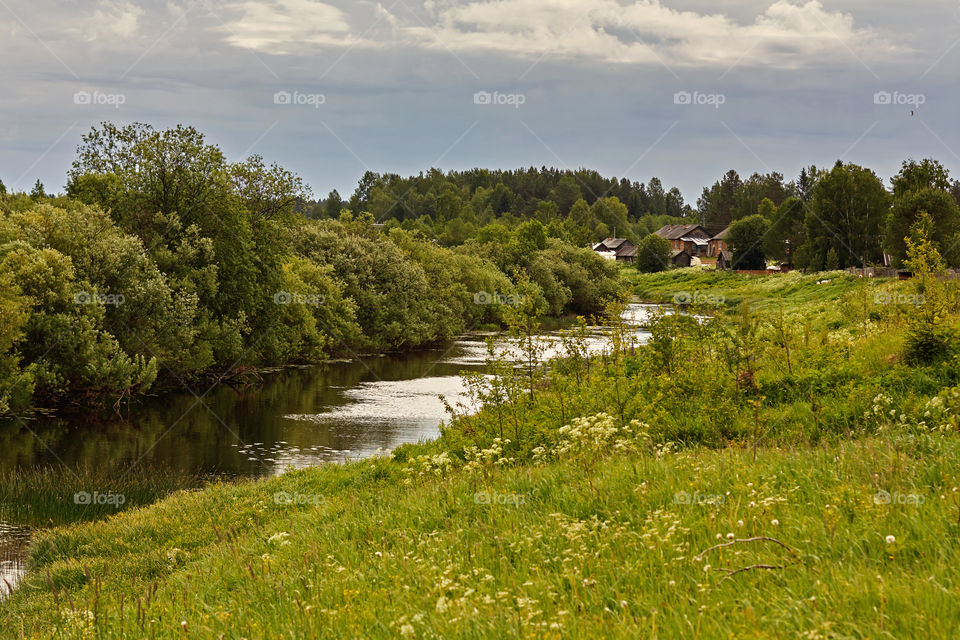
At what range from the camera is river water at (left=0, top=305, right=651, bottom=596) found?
26594 mm

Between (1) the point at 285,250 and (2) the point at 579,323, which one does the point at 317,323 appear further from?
(2) the point at 579,323

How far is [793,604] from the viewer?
15.3 feet

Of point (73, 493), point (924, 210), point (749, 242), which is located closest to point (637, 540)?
point (73, 493)

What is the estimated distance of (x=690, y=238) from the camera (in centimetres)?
17188

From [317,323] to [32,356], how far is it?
21.3 meters

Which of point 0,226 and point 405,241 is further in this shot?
point 405,241

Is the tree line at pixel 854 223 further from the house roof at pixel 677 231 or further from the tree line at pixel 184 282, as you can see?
the house roof at pixel 677 231

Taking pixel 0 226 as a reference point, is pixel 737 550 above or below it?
below

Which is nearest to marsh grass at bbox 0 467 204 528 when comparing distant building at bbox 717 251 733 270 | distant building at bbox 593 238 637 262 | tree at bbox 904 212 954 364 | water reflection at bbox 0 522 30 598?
water reflection at bbox 0 522 30 598

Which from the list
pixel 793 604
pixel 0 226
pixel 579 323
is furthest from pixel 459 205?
pixel 793 604

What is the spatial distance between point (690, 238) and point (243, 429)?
15254 centimetres

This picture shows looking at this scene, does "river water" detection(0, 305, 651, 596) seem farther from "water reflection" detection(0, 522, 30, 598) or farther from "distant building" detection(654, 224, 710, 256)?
"distant building" detection(654, 224, 710, 256)

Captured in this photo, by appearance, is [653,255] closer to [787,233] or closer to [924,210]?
[787,233]

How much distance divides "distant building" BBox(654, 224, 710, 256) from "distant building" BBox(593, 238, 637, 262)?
7697mm
